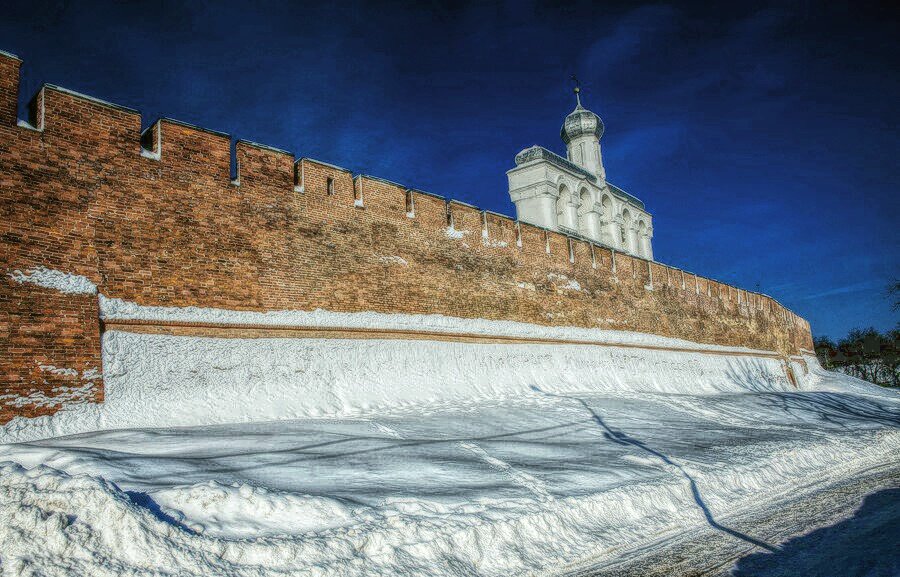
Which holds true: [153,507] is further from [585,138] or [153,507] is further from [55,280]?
[585,138]

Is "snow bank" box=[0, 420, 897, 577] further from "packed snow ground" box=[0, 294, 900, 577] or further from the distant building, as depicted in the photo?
the distant building

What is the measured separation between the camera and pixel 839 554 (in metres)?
4.29

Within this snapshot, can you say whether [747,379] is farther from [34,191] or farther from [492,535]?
[34,191]

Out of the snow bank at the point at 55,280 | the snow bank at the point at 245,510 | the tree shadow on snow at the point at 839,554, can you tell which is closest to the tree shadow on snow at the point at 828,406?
the tree shadow on snow at the point at 839,554

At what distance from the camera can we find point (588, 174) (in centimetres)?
2894

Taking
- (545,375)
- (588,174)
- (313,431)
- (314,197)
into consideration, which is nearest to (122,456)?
(313,431)

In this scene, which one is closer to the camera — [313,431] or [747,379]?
[313,431]

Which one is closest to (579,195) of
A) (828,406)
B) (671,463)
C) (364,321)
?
(828,406)

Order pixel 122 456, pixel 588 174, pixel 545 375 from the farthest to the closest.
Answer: pixel 588 174 → pixel 545 375 → pixel 122 456

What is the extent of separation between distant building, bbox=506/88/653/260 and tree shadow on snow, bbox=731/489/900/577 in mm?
17010

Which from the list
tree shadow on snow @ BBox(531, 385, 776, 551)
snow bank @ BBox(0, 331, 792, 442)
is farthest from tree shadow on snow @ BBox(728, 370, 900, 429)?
tree shadow on snow @ BBox(531, 385, 776, 551)

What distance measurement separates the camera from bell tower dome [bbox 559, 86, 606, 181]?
103ft

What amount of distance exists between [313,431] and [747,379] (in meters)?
19.4

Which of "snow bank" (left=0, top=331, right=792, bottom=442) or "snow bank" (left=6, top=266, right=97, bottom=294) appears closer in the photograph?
"snow bank" (left=6, top=266, right=97, bottom=294)
